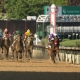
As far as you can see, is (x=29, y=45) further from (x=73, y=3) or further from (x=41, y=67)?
(x=73, y=3)

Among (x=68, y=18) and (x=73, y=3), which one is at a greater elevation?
(x=73, y=3)

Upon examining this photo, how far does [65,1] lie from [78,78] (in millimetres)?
60531

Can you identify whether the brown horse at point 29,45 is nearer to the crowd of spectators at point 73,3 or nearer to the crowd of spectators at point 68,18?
the crowd of spectators at point 68,18

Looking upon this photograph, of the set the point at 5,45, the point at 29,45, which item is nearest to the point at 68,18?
the point at 5,45

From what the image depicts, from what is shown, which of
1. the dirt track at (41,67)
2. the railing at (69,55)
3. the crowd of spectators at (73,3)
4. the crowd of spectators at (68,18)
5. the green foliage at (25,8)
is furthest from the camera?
the crowd of spectators at (73,3)

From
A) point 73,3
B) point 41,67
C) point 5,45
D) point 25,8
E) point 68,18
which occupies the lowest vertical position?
point 41,67

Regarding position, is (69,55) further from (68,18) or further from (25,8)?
(25,8)

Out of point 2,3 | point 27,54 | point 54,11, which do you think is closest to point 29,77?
point 27,54

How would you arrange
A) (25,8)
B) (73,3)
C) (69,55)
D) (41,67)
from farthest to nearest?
(73,3) → (25,8) → (69,55) → (41,67)

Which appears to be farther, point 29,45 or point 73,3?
point 73,3

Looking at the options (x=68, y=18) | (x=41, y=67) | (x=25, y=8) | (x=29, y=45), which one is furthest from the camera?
(x=25, y=8)

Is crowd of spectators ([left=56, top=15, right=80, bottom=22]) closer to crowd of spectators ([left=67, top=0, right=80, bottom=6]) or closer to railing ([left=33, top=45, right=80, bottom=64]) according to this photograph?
railing ([left=33, top=45, right=80, bottom=64])

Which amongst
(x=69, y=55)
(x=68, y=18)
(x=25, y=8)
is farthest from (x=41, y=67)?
(x=25, y=8)

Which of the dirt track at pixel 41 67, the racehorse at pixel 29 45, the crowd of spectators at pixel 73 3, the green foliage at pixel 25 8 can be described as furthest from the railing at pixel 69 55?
the crowd of spectators at pixel 73 3
